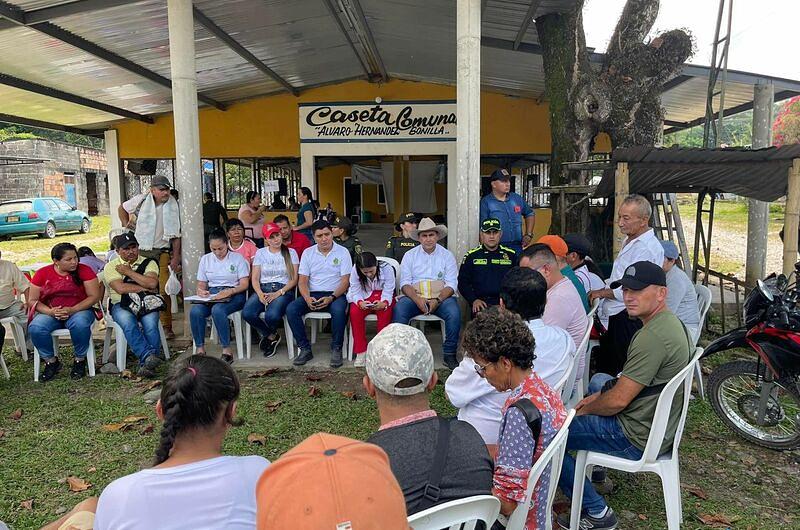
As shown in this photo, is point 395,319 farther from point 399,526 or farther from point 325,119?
point 325,119

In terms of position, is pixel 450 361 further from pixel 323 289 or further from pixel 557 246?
pixel 557 246

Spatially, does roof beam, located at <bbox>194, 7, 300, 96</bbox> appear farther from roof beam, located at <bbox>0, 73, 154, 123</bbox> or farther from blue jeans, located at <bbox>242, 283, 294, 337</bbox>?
blue jeans, located at <bbox>242, 283, 294, 337</bbox>

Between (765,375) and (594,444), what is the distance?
1775 millimetres

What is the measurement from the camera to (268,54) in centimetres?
898

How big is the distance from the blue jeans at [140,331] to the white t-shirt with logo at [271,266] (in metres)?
1.06

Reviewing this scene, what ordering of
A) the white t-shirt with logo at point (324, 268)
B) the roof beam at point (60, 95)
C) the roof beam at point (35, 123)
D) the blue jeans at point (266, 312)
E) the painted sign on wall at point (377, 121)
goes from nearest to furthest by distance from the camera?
1. the blue jeans at point (266, 312)
2. the white t-shirt with logo at point (324, 268)
3. the roof beam at point (60, 95)
4. the roof beam at point (35, 123)
5. the painted sign on wall at point (377, 121)

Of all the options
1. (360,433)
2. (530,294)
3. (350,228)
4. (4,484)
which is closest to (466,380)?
(530,294)

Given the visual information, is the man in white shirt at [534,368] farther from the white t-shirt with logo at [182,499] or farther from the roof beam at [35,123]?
the roof beam at [35,123]

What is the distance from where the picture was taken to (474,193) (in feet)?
18.0

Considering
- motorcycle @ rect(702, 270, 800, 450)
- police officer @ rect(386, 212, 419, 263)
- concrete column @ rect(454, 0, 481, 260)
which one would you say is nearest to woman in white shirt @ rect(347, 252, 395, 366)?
concrete column @ rect(454, 0, 481, 260)

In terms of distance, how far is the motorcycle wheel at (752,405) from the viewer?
3.57 m

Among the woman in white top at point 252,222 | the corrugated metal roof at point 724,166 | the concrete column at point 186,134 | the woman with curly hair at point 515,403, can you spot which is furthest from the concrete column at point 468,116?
the woman with curly hair at point 515,403

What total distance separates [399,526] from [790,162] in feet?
16.0

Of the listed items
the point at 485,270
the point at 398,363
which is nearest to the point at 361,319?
the point at 485,270
